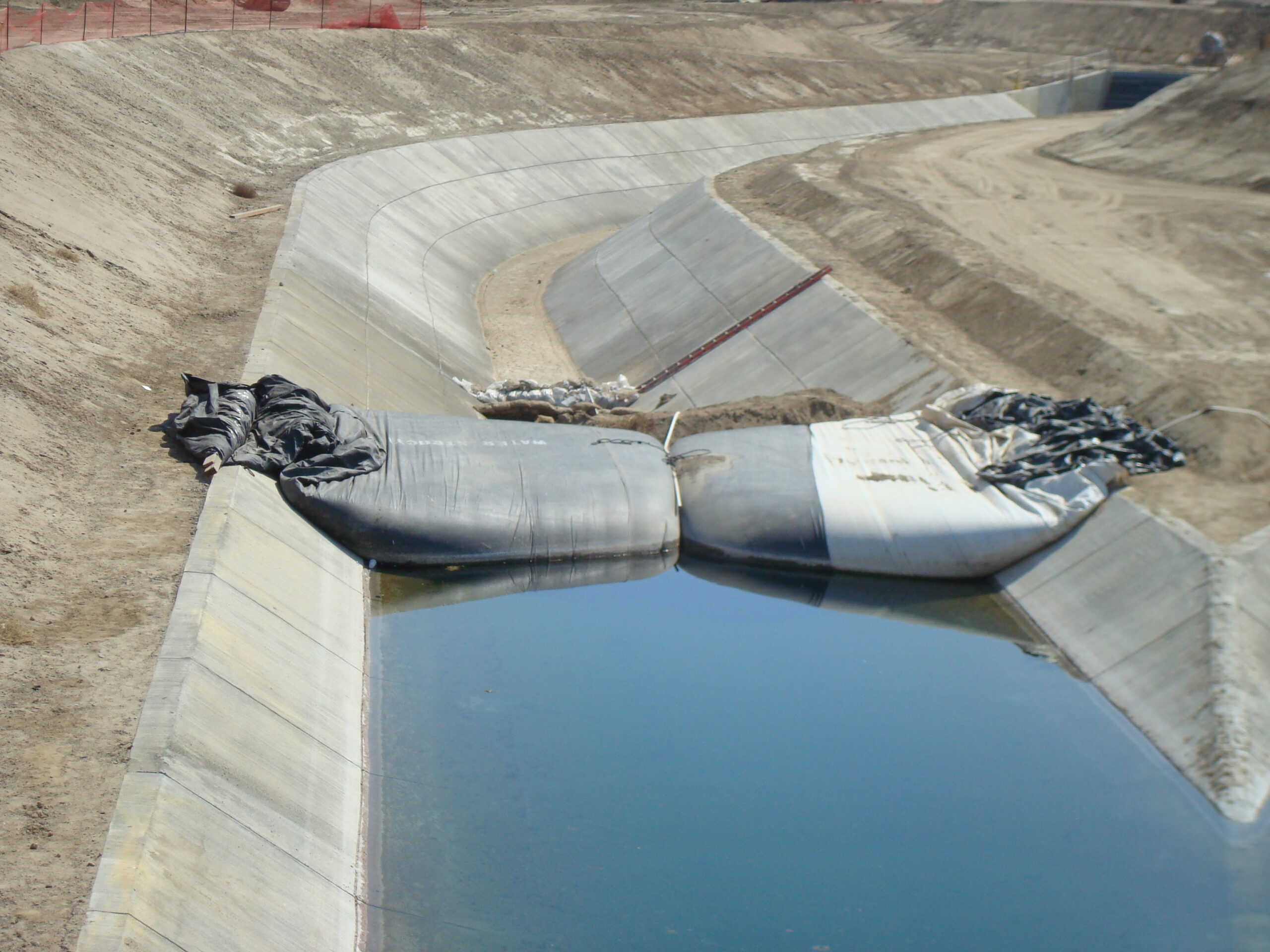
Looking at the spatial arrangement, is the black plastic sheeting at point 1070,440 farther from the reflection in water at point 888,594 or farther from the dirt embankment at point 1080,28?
the dirt embankment at point 1080,28

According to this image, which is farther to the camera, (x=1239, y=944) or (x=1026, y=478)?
(x=1026, y=478)

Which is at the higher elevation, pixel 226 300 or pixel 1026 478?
pixel 1026 478

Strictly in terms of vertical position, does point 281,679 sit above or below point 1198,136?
below

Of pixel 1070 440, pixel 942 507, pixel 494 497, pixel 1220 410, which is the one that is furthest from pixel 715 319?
pixel 494 497

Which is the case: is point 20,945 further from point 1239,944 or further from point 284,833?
point 1239,944

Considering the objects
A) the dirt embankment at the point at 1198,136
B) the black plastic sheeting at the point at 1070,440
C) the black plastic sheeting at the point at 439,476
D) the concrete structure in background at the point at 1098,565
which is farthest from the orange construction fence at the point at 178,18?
the dirt embankment at the point at 1198,136

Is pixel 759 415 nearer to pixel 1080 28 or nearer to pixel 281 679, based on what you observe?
pixel 281 679

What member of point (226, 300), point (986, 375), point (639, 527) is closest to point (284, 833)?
point (639, 527)
